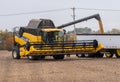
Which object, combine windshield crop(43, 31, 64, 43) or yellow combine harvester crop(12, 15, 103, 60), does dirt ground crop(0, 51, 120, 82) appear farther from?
combine windshield crop(43, 31, 64, 43)

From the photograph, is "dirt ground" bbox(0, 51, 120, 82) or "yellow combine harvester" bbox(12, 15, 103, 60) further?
"yellow combine harvester" bbox(12, 15, 103, 60)

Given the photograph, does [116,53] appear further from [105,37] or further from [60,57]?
[60,57]

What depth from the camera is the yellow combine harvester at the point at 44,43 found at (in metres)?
32.2

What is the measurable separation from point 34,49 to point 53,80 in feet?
46.5

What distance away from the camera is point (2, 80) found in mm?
17391

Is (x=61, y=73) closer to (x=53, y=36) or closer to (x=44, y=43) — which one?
(x=44, y=43)

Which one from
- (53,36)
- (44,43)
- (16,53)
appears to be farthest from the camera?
(16,53)

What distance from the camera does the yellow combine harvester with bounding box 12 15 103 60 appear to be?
32.2 meters

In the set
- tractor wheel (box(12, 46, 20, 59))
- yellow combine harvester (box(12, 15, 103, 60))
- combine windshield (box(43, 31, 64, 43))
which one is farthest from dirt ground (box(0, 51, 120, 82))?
tractor wheel (box(12, 46, 20, 59))

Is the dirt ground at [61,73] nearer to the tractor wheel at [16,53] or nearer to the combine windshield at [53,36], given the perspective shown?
the combine windshield at [53,36]

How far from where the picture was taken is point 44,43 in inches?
1316

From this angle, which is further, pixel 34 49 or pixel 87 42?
pixel 87 42

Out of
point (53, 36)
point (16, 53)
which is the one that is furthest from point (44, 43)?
point (16, 53)

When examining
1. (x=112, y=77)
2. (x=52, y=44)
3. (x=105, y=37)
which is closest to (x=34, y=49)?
(x=52, y=44)
